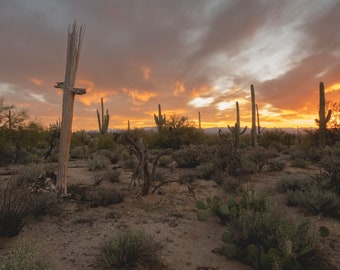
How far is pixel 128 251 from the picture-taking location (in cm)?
366

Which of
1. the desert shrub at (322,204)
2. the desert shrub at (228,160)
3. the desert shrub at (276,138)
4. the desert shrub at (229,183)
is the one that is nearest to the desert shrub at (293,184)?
the desert shrub at (229,183)

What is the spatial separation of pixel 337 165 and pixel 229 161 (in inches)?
154

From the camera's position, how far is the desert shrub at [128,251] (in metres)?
3.59

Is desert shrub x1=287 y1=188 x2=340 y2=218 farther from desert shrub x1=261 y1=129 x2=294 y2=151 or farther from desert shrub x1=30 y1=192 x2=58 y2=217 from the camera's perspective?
desert shrub x1=261 y1=129 x2=294 y2=151

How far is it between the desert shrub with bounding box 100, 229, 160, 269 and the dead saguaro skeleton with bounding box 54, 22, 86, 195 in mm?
3371

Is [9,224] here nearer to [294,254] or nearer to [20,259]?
[20,259]

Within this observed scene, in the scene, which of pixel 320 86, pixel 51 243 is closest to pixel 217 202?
pixel 51 243

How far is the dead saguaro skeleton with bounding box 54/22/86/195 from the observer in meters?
6.59

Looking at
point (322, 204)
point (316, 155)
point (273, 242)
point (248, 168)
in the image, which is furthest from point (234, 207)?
point (316, 155)

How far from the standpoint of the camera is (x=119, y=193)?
21.9 feet

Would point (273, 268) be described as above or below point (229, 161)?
below

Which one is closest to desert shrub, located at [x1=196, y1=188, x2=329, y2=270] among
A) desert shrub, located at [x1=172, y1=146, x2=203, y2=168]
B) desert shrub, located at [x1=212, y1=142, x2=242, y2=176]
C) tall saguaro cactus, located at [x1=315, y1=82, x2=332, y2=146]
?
desert shrub, located at [x1=212, y1=142, x2=242, y2=176]

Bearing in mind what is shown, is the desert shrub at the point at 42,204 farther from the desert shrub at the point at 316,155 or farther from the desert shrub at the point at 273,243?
the desert shrub at the point at 316,155

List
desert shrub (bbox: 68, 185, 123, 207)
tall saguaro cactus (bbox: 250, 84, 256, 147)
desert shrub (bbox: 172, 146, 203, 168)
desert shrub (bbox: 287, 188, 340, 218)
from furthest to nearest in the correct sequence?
tall saguaro cactus (bbox: 250, 84, 256, 147) → desert shrub (bbox: 172, 146, 203, 168) → desert shrub (bbox: 68, 185, 123, 207) → desert shrub (bbox: 287, 188, 340, 218)
